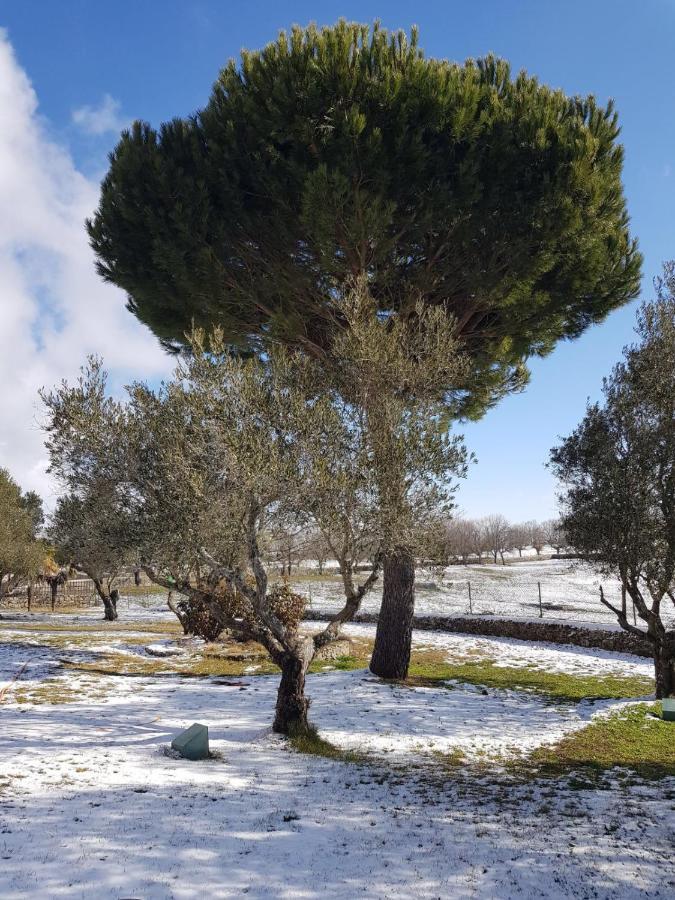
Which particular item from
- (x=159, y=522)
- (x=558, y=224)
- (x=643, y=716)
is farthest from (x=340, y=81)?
(x=643, y=716)

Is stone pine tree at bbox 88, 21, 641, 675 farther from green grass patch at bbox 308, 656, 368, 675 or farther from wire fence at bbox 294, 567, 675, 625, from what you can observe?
wire fence at bbox 294, 567, 675, 625

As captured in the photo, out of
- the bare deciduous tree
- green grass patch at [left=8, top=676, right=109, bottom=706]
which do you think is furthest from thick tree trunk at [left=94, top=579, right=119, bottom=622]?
the bare deciduous tree

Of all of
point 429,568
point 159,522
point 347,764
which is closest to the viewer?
point 347,764

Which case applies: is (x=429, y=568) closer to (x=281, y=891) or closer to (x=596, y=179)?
(x=281, y=891)

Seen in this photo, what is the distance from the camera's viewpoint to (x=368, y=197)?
11.6 m

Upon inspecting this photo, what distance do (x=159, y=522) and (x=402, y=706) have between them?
6.34 meters

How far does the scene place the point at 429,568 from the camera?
34.6 feet

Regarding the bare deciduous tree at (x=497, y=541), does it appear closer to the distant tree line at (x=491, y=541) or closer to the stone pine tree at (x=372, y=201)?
the distant tree line at (x=491, y=541)

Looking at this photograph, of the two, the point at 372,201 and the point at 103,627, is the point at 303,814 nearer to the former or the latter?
the point at 372,201

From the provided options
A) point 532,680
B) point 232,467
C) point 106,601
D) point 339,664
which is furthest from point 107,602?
point 232,467

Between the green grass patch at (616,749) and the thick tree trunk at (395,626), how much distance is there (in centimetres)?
467

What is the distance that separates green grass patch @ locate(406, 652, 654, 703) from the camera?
1315cm

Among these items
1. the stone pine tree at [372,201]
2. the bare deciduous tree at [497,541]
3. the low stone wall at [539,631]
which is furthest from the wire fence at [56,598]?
the bare deciduous tree at [497,541]

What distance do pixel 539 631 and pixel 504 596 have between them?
1360cm
